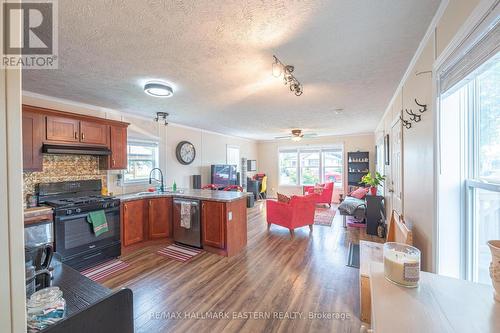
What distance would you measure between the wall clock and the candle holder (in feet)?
16.1

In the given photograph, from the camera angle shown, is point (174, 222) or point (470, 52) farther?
point (174, 222)

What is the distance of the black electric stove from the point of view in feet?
8.84

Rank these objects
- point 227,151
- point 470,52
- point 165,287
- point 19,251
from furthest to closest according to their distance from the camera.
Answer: point 227,151 < point 165,287 < point 470,52 < point 19,251

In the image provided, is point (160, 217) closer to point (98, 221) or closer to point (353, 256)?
point (98, 221)

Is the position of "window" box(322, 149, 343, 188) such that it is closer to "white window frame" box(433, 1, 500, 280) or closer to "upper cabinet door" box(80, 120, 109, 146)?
"white window frame" box(433, 1, 500, 280)

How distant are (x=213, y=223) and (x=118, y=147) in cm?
209

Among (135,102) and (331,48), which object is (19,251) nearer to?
(331,48)

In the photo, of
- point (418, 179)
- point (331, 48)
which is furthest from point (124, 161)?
point (418, 179)

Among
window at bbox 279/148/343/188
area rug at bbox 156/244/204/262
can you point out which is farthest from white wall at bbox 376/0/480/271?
window at bbox 279/148/343/188

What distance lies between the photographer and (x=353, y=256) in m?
3.27

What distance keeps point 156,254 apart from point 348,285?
2.78 m

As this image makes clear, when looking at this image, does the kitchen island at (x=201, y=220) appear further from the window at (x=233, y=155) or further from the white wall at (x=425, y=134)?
the window at (x=233, y=155)

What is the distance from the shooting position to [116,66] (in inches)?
86.7

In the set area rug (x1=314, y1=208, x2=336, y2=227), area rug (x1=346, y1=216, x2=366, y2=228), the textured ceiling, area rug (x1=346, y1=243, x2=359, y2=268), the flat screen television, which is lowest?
area rug (x1=346, y1=243, x2=359, y2=268)
